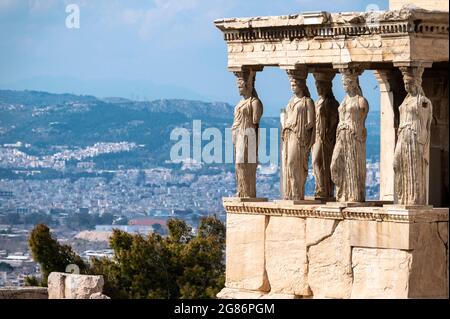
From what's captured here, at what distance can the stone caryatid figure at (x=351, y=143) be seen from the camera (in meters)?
30.9

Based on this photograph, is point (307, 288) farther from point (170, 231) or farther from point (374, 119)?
point (170, 231)

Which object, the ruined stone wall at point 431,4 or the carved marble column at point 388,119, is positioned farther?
the carved marble column at point 388,119

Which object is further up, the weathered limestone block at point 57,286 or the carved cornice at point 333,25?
the carved cornice at point 333,25

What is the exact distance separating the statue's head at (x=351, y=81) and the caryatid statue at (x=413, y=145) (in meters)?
0.89

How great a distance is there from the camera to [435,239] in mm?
30156

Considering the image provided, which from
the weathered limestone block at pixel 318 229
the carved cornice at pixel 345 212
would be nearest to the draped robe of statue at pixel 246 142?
the carved cornice at pixel 345 212

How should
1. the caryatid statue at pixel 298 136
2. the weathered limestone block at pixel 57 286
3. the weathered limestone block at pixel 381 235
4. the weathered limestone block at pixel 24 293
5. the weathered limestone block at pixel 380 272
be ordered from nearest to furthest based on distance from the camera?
A: the weathered limestone block at pixel 381 235, the weathered limestone block at pixel 380 272, the caryatid statue at pixel 298 136, the weathered limestone block at pixel 57 286, the weathered limestone block at pixel 24 293

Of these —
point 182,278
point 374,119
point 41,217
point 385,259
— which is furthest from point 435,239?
point 41,217

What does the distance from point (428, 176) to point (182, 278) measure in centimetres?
1611

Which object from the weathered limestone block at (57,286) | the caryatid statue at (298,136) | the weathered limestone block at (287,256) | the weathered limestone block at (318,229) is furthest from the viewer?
the weathered limestone block at (57,286)

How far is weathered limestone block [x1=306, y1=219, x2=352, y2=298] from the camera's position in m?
30.9

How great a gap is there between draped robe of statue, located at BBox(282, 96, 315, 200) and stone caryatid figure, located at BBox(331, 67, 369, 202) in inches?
31.2

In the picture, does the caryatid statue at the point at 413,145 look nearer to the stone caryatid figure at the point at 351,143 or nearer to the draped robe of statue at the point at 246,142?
the stone caryatid figure at the point at 351,143
